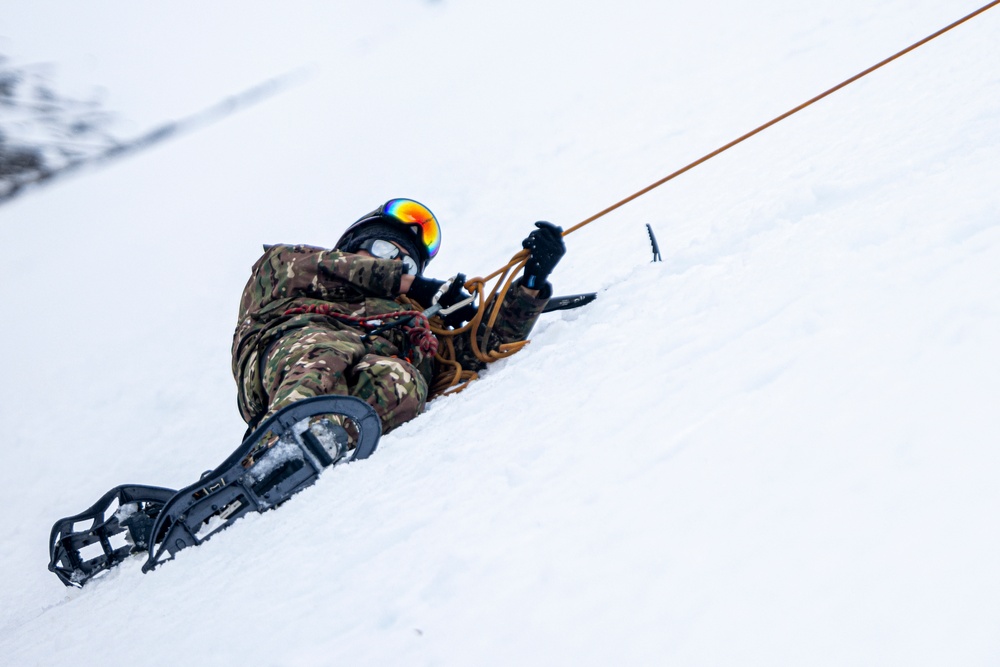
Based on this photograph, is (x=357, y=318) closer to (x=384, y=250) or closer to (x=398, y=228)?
(x=384, y=250)

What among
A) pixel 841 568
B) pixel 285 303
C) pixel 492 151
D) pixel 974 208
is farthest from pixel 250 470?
pixel 492 151

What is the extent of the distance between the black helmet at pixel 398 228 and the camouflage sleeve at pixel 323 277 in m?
0.33

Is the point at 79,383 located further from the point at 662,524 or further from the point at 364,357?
the point at 662,524

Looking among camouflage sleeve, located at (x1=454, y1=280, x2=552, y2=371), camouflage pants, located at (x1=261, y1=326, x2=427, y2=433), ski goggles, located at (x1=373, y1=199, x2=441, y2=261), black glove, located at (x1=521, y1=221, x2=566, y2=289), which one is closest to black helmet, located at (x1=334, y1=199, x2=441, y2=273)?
ski goggles, located at (x1=373, y1=199, x2=441, y2=261)

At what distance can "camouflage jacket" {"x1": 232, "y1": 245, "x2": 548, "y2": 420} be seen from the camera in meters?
2.69

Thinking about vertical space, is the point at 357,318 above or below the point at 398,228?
below

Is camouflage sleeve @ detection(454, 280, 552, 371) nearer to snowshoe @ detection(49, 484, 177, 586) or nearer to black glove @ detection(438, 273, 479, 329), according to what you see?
black glove @ detection(438, 273, 479, 329)

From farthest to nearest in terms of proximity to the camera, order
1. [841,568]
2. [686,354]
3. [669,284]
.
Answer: [669,284]
[686,354]
[841,568]

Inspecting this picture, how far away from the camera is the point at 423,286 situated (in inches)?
114

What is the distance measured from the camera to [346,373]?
242 centimetres

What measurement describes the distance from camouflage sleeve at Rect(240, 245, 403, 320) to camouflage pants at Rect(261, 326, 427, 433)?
0.30 meters

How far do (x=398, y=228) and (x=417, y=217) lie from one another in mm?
92

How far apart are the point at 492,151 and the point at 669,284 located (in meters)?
4.48

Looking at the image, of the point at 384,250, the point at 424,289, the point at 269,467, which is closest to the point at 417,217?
the point at 384,250
